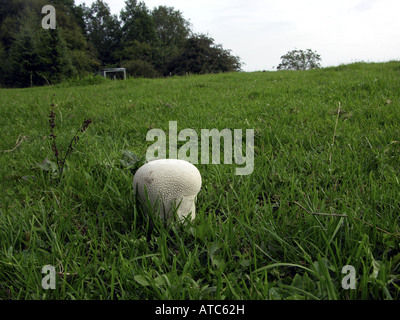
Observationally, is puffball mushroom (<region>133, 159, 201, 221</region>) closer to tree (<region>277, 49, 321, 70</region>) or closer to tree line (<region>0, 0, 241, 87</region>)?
tree line (<region>0, 0, 241, 87</region>)

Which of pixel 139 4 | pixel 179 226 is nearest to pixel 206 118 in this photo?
pixel 179 226

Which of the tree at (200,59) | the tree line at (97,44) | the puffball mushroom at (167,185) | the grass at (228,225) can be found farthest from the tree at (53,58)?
the puffball mushroom at (167,185)

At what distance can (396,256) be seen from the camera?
3.48 ft

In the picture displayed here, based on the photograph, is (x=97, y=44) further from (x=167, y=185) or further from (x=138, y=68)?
(x=167, y=185)

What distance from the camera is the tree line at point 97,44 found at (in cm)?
2478

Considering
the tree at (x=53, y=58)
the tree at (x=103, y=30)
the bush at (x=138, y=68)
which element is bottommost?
the tree at (x=53, y=58)

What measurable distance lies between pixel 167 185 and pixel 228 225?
1.13 feet

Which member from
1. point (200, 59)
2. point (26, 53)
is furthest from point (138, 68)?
point (26, 53)

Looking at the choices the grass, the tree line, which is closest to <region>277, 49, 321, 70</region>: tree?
the tree line

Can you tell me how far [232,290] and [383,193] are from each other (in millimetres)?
1045

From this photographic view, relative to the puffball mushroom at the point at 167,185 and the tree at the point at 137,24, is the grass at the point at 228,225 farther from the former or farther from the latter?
the tree at the point at 137,24

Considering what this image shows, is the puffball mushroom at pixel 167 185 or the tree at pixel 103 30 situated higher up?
the tree at pixel 103 30

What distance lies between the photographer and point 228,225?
4.34 ft
